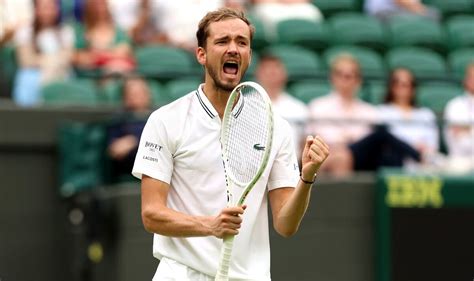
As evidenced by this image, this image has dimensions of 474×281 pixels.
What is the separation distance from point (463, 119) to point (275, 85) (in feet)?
5.61

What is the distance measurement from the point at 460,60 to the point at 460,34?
72cm

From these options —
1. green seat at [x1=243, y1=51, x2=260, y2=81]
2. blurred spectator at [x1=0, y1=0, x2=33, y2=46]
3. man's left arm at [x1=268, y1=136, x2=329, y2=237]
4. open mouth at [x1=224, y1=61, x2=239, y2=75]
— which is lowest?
man's left arm at [x1=268, y1=136, x2=329, y2=237]

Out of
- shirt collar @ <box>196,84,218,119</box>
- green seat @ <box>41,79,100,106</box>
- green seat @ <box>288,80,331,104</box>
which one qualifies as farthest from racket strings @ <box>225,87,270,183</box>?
green seat @ <box>288,80,331,104</box>

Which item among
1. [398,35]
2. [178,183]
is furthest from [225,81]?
[398,35]

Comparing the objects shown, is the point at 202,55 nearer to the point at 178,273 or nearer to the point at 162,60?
the point at 178,273

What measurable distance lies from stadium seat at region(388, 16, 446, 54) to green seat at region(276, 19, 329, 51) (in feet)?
2.93

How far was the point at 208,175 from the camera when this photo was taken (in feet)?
17.1

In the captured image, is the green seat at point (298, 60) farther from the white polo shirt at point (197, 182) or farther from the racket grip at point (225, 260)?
the racket grip at point (225, 260)

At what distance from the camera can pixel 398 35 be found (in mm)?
13359

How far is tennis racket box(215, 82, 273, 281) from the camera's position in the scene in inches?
192

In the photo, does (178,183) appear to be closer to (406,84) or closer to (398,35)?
(406,84)

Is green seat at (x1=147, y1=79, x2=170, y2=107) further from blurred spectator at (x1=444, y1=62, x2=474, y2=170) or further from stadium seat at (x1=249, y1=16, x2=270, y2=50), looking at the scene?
blurred spectator at (x1=444, y1=62, x2=474, y2=170)

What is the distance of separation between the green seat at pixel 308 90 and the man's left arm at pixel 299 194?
5.92 meters

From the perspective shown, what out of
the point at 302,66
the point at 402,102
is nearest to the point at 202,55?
the point at 402,102
